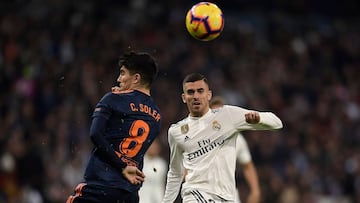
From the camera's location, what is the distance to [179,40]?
18016 mm

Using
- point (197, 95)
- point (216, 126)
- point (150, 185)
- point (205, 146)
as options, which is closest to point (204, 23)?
point (197, 95)

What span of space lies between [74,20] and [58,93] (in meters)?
2.64

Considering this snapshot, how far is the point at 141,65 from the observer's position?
696 cm

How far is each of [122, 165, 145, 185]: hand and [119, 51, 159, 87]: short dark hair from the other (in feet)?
2.70

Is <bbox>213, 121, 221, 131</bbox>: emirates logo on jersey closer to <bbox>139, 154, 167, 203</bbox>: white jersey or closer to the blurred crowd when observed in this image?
<bbox>139, 154, 167, 203</bbox>: white jersey

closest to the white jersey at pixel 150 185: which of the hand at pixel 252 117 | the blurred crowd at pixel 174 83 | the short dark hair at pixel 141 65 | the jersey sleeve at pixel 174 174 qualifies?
the blurred crowd at pixel 174 83

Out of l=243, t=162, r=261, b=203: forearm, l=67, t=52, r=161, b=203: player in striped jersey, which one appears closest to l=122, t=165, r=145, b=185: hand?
l=67, t=52, r=161, b=203: player in striped jersey

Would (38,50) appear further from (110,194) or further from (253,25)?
(110,194)

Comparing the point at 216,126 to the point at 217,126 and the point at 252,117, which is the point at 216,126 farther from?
the point at 252,117

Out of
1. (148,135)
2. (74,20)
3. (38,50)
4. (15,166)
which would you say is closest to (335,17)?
(74,20)

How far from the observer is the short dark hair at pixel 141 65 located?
22.8 feet

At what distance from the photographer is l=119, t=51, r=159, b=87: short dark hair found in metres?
6.95

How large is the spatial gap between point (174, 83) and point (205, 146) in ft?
28.7

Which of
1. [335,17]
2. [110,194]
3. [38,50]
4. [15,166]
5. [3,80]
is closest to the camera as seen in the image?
[110,194]
